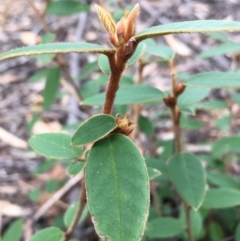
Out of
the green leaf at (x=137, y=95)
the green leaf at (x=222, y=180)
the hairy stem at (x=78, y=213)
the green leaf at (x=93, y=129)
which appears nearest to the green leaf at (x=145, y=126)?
the green leaf at (x=222, y=180)

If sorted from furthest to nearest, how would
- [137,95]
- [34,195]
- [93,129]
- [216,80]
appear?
[34,195]
[137,95]
[216,80]
[93,129]

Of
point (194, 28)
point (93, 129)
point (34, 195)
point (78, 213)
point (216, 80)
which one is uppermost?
point (194, 28)

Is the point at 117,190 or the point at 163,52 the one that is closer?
the point at 117,190

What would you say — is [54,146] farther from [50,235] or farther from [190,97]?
[190,97]

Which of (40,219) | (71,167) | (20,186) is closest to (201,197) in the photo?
(71,167)

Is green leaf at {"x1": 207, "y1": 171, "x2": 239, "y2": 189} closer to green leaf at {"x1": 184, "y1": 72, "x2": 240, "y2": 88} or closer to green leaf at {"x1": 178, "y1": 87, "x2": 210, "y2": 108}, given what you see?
green leaf at {"x1": 178, "y1": 87, "x2": 210, "y2": 108}

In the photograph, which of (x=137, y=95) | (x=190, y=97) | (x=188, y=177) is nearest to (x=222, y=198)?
(x=188, y=177)
